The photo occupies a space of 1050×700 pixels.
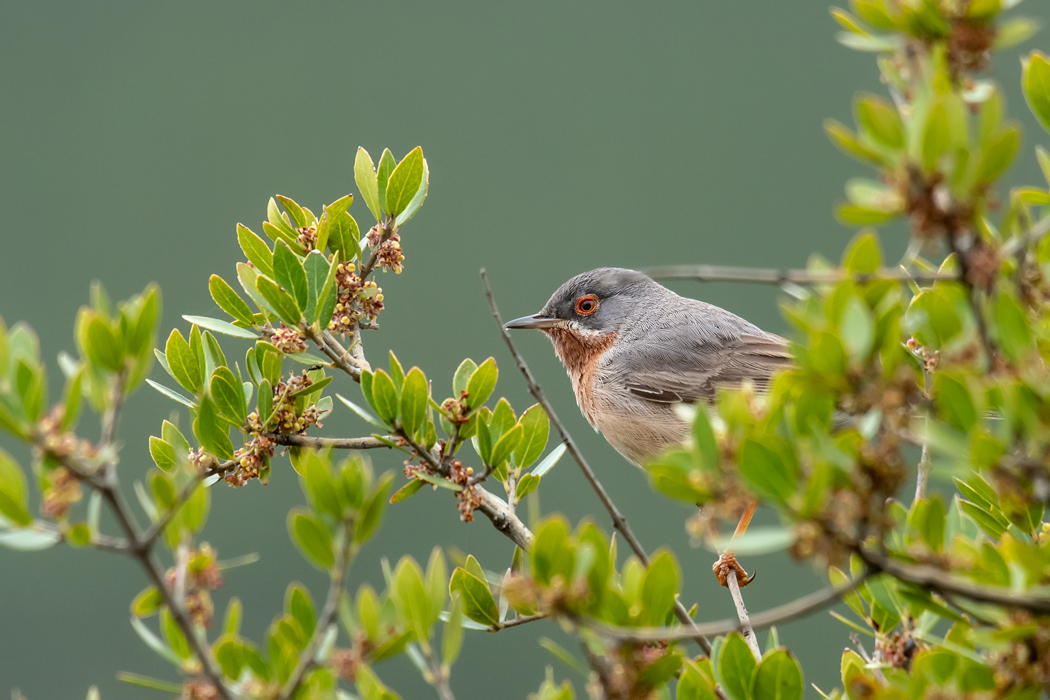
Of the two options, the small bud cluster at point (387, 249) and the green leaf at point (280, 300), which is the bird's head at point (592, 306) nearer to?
the small bud cluster at point (387, 249)

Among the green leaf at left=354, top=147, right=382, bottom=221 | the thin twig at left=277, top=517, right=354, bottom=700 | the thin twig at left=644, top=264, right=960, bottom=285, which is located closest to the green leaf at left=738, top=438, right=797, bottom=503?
the thin twig at left=644, top=264, right=960, bottom=285

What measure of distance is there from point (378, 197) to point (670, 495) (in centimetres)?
173

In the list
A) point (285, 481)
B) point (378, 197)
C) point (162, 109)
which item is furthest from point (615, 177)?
point (378, 197)

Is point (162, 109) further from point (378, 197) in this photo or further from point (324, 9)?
point (378, 197)

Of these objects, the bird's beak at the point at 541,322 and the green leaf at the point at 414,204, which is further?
the bird's beak at the point at 541,322

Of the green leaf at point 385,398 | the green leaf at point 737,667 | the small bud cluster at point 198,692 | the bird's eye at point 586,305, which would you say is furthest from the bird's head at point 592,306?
the small bud cluster at point 198,692

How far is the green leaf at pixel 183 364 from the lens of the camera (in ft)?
8.52

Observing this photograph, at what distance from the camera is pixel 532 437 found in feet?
9.06

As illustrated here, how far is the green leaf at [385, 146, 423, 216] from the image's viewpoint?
2873 millimetres

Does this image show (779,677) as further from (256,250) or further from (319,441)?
(256,250)

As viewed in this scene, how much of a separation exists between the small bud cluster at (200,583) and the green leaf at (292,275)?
0.85 m

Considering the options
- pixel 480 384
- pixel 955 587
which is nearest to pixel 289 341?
pixel 480 384

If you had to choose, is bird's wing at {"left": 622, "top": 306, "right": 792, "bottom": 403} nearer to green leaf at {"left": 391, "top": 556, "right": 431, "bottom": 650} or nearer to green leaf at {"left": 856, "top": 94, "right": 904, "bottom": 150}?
green leaf at {"left": 391, "top": 556, "right": 431, "bottom": 650}

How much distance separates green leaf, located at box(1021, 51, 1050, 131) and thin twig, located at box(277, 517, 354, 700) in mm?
1415
